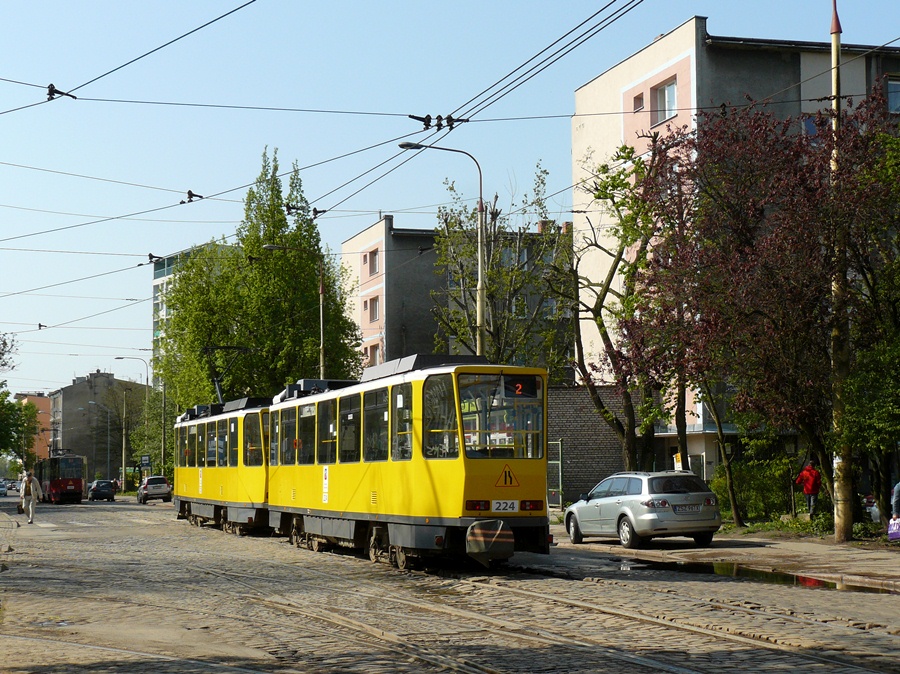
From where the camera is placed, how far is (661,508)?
74.3 feet

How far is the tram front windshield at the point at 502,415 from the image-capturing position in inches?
666

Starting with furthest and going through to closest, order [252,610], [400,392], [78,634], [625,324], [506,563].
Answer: [625,324] → [506,563] → [400,392] → [252,610] → [78,634]

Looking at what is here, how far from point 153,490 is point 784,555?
2075 inches

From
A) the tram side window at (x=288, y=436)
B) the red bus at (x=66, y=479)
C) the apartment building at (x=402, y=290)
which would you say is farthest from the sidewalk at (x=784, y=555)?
the red bus at (x=66, y=479)

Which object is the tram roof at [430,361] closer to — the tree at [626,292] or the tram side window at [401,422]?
the tram side window at [401,422]

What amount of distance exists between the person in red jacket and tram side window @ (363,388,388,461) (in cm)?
1139

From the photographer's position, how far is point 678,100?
39219mm

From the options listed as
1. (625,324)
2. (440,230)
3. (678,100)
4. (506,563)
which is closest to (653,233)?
(625,324)

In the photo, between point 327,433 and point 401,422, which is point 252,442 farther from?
point 401,422

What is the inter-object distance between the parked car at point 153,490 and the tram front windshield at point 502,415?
176 ft

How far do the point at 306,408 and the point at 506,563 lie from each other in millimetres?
5812

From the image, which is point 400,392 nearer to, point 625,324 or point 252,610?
point 252,610

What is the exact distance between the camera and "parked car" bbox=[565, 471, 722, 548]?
891 inches

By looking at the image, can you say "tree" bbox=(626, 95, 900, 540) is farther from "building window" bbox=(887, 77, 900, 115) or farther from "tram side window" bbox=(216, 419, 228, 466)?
"building window" bbox=(887, 77, 900, 115)
